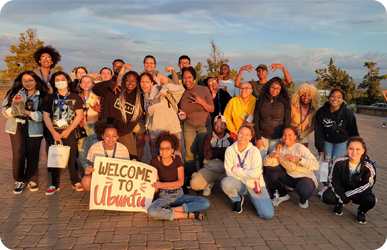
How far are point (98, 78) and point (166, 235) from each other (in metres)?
3.79

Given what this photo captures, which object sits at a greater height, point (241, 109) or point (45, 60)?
point (45, 60)

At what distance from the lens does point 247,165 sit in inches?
174

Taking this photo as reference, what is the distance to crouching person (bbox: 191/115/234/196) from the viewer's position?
4.95 metres

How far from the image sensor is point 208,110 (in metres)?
5.28

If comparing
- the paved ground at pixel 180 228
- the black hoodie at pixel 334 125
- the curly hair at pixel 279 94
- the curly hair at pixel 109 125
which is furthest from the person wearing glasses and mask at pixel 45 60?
the black hoodie at pixel 334 125

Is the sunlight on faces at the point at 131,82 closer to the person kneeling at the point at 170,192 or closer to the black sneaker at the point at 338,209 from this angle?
the person kneeling at the point at 170,192

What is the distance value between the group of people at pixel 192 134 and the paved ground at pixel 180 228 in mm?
215

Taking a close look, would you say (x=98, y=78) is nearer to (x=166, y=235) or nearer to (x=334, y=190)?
(x=166, y=235)

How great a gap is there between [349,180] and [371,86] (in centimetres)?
3154

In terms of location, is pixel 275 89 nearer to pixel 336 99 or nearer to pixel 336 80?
pixel 336 99

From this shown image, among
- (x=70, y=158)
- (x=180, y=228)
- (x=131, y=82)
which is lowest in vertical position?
(x=180, y=228)

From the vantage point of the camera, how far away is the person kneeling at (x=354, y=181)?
4132mm

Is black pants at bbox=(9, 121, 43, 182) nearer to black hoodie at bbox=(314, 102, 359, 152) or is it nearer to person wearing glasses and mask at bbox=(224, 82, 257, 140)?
person wearing glasses and mask at bbox=(224, 82, 257, 140)

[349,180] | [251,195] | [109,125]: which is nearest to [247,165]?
[251,195]
